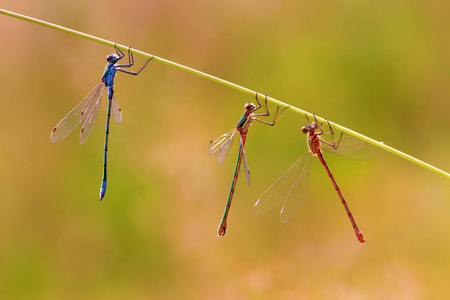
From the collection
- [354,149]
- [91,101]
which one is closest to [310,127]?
[354,149]

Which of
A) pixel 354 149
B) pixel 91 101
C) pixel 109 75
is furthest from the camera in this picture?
pixel 91 101

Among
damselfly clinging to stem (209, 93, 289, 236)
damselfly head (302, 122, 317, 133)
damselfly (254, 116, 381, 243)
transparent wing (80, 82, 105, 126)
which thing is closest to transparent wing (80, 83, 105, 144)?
transparent wing (80, 82, 105, 126)

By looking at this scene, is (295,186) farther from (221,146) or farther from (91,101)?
(91,101)

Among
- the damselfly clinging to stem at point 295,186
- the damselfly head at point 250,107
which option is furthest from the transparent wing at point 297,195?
the damselfly head at point 250,107

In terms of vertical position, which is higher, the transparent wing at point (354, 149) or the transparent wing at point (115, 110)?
the transparent wing at point (115, 110)

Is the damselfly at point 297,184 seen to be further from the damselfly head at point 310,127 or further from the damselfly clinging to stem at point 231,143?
the damselfly clinging to stem at point 231,143

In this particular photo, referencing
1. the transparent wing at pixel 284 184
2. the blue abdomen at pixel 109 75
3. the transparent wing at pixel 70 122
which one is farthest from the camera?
the transparent wing at pixel 284 184

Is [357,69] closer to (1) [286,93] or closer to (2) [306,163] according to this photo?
(1) [286,93]

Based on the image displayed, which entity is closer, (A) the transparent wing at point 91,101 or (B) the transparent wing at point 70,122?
(B) the transparent wing at point 70,122
